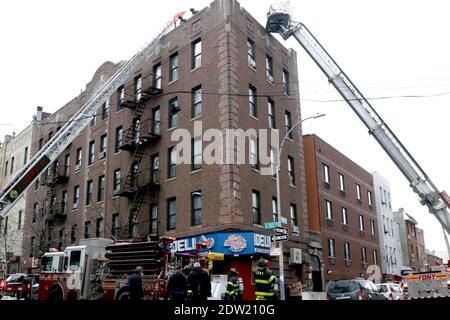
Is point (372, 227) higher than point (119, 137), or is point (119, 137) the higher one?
point (119, 137)

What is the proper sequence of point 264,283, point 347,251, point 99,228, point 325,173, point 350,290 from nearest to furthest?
point 264,283 < point 350,290 < point 99,228 < point 325,173 < point 347,251

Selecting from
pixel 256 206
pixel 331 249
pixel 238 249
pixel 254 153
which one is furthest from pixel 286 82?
pixel 238 249

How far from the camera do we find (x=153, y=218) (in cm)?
→ 2828

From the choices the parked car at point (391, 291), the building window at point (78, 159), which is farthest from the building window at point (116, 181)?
the parked car at point (391, 291)

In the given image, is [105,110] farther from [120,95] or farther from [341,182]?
[341,182]

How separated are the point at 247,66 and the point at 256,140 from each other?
14.4ft

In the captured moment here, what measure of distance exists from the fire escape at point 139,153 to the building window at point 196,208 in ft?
10.3

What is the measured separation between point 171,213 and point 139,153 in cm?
510

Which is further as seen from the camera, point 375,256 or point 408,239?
point 408,239

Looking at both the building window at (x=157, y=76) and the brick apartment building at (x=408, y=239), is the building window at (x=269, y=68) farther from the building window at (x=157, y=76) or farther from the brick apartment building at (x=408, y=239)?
the brick apartment building at (x=408, y=239)

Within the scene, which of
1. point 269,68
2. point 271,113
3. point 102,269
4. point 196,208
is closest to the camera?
point 102,269

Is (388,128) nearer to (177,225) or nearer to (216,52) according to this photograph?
(216,52)

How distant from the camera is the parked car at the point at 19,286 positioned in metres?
27.8
